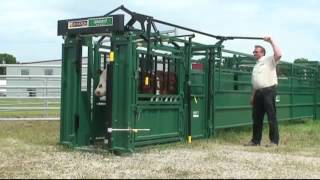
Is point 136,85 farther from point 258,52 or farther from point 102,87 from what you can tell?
point 258,52

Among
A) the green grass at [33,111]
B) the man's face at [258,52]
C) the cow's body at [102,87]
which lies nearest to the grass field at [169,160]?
the cow's body at [102,87]

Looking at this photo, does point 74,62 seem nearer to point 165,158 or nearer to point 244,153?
point 165,158

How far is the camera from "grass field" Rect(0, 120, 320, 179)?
761 centimetres

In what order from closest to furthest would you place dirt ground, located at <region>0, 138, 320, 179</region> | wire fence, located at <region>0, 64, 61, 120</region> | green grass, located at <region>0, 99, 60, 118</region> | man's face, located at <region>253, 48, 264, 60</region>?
dirt ground, located at <region>0, 138, 320, 179</region> < man's face, located at <region>253, 48, 264, 60</region> < wire fence, located at <region>0, 64, 61, 120</region> < green grass, located at <region>0, 99, 60, 118</region>

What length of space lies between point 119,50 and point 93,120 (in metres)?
1.62

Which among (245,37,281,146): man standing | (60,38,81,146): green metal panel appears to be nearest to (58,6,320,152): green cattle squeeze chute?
(60,38,81,146): green metal panel

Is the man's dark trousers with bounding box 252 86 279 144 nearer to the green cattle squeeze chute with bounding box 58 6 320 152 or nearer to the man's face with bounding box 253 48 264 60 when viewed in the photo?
the man's face with bounding box 253 48 264 60

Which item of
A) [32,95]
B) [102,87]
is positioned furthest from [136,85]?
[32,95]

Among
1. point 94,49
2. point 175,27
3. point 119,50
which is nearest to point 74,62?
point 94,49

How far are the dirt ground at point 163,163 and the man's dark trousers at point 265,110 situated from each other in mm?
691

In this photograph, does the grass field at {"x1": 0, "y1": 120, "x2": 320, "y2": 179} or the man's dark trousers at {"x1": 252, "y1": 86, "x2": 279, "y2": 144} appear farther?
the man's dark trousers at {"x1": 252, "y1": 86, "x2": 279, "y2": 144}

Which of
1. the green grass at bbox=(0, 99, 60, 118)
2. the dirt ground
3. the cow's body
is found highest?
the cow's body

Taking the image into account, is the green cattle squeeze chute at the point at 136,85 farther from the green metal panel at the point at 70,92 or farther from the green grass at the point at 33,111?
the green grass at the point at 33,111

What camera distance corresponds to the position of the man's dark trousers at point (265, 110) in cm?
1105
